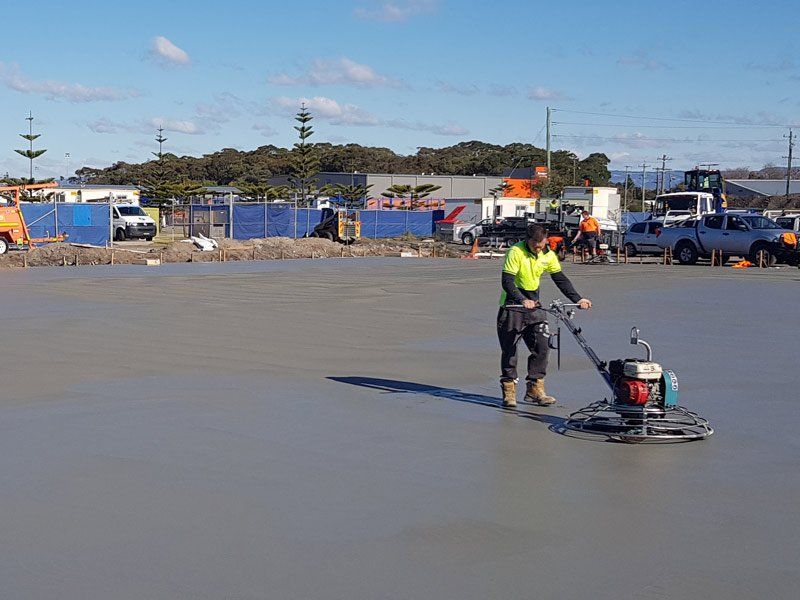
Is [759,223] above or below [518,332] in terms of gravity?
above

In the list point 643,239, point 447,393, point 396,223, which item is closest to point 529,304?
point 447,393

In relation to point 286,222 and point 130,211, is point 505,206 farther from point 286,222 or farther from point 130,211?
point 130,211

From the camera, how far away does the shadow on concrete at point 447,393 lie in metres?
9.62

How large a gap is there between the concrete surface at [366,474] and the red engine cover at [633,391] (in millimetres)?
367

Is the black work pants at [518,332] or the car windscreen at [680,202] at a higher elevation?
the car windscreen at [680,202]

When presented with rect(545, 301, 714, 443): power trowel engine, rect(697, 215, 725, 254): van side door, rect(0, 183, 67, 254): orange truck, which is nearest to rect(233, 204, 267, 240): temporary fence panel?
rect(0, 183, 67, 254): orange truck

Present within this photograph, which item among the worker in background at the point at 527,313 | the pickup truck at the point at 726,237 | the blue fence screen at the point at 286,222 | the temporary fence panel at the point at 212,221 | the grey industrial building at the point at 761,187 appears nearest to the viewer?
the worker in background at the point at 527,313

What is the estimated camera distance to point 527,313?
9922 millimetres

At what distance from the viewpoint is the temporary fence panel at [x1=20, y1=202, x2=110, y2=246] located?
136 feet

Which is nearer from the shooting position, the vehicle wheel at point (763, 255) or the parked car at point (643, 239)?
the vehicle wheel at point (763, 255)

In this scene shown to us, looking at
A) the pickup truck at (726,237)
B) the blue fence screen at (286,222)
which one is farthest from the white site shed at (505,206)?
the pickup truck at (726,237)

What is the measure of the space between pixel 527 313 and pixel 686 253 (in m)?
28.3

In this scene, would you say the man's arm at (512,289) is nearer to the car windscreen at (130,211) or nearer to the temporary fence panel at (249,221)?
the temporary fence panel at (249,221)

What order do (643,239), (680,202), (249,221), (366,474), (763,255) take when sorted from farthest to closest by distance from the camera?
(680,202)
(249,221)
(643,239)
(763,255)
(366,474)
